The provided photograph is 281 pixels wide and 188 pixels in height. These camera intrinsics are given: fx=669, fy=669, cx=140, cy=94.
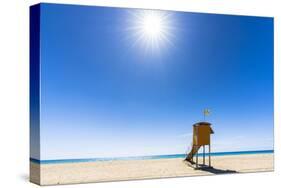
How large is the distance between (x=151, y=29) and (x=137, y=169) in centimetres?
258

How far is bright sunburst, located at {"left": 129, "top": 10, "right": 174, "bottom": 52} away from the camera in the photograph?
12.2 metres

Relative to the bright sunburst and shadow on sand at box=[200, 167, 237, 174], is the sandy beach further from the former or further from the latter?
the bright sunburst

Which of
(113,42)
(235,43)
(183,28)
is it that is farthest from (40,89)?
(235,43)

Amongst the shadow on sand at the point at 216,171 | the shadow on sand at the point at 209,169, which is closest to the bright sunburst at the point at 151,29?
the shadow on sand at the point at 209,169

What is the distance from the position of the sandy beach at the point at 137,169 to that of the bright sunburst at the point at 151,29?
2.15 metres

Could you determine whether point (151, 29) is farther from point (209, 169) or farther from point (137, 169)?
point (209, 169)

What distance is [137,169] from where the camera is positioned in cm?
1216

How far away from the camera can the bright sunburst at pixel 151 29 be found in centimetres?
1218

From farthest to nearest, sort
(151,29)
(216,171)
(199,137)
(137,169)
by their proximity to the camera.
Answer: (216,171) → (199,137) → (151,29) → (137,169)

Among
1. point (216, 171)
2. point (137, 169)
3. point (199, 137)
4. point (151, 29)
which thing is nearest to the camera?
point (137, 169)

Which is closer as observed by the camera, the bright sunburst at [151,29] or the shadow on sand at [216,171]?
the bright sunburst at [151,29]

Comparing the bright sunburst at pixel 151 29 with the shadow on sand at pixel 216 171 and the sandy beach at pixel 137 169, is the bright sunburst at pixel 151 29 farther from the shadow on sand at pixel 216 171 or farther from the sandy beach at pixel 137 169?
the shadow on sand at pixel 216 171

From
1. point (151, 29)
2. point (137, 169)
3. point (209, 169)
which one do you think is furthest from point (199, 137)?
point (151, 29)

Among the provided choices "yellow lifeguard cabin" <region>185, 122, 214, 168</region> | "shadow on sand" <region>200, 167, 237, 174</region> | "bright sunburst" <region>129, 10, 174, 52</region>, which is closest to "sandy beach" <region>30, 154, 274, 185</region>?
"shadow on sand" <region>200, 167, 237, 174</region>
